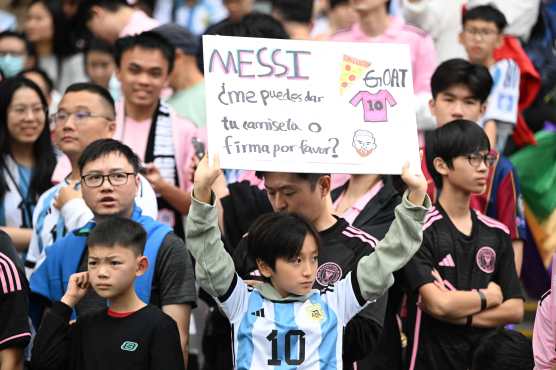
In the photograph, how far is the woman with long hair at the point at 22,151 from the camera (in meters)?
8.13

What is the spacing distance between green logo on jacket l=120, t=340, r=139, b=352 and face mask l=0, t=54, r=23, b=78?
5.09 metres

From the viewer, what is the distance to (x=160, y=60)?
8.38 metres

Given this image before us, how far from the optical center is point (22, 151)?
27.7ft

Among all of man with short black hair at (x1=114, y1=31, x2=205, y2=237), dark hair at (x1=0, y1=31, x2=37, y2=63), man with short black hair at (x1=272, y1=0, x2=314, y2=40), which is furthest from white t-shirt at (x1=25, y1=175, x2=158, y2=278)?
dark hair at (x1=0, y1=31, x2=37, y2=63)

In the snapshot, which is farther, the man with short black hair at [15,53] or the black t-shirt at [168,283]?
the man with short black hair at [15,53]

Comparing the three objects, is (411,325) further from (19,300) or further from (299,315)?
(19,300)

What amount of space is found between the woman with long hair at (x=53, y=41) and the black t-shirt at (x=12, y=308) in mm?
5348

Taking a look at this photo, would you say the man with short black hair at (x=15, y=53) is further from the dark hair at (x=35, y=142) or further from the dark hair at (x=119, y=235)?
the dark hair at (x=119, y=235)

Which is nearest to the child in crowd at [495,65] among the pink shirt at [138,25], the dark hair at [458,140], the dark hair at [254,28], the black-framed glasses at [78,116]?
the dark hair at [254,28]

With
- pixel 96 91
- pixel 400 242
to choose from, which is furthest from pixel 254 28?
pixel 400 242

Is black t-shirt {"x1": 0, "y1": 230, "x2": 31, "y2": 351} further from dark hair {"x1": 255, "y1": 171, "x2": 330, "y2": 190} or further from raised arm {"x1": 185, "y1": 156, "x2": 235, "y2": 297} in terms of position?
dark hair {"x1": 255, "y1": 171, "x2": 330, "y2": 190}

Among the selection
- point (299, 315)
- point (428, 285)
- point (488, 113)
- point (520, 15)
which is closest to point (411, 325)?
point (428, 285)

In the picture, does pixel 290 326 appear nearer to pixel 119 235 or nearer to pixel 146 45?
pixel 119 235

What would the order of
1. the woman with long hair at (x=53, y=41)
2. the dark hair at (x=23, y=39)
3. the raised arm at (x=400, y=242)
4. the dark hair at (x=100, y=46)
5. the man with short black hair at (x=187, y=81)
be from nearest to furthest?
the raised arm at (x=400, y=242), the man with short black hair at (x=187, y=81), the dark hair at (x=100, y=46), the dark hair at (x=23, y=39), the woman with long hair at (x=53, y=41)
